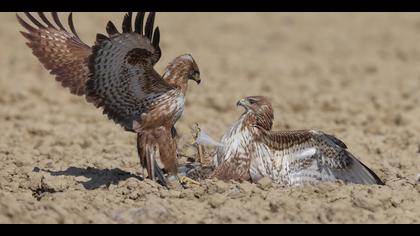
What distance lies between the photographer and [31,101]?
12.2 meters

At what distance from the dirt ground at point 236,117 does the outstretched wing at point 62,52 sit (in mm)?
897

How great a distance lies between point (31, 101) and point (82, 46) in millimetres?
4221

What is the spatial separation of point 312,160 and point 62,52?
2698 mm

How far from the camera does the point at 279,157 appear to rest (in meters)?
7.68

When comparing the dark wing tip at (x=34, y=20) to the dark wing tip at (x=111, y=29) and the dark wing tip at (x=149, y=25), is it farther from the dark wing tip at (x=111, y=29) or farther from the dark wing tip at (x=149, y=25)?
the dark wing tip at (x=149, y=25)

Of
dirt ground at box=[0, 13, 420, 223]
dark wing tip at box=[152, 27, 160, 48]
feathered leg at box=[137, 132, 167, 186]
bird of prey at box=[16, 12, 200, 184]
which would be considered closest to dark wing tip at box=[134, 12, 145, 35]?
bird of prey at box=[16, 12, 200, 184]

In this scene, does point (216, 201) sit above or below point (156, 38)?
below

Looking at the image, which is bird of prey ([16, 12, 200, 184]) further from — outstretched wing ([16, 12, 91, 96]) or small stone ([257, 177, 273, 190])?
small stone ([257, 177, 273, 190])

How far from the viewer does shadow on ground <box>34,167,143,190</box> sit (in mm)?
7469

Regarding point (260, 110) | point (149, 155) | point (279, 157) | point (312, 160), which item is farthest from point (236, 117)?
point (149, 155)

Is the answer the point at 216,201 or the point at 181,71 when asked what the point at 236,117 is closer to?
the point at 181,71

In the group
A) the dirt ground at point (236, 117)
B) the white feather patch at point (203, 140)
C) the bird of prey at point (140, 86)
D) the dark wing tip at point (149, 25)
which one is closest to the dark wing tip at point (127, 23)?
the bird of prey at point (140, 86)
